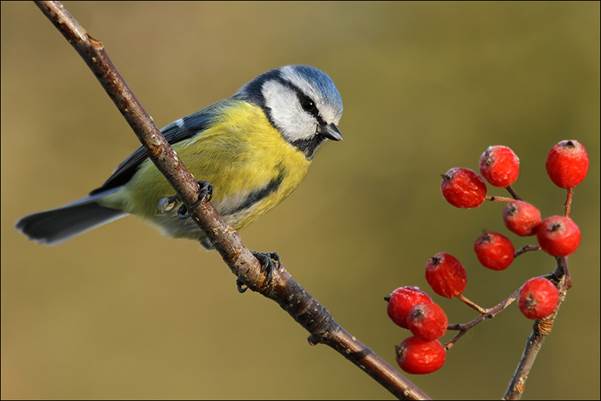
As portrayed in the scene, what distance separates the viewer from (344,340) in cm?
150

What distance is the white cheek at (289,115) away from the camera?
2.70m

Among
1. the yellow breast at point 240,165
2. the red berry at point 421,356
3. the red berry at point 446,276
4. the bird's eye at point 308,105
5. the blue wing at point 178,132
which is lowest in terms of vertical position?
the red berry at point 421,356

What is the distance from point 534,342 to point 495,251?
149 millimetres

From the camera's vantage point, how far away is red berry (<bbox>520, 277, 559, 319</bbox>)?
3.67ft

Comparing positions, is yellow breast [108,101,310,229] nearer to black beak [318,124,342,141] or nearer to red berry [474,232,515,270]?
black beak [318,124,342,141]

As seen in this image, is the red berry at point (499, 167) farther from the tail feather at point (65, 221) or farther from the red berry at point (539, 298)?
the tail feather at point (65, 221)

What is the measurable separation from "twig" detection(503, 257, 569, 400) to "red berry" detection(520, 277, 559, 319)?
20mm

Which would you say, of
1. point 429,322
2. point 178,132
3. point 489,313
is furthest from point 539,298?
point 178,132

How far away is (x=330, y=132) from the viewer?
9.01 feet

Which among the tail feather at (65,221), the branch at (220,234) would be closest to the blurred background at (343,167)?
the tail feather at (65,221)

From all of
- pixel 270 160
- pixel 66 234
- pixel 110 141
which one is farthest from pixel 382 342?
pixel 110 141

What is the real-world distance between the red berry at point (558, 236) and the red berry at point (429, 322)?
0.21m

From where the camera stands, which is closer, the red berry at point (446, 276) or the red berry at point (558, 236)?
the red berry at point (558, 236)

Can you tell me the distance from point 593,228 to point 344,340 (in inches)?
83.5
